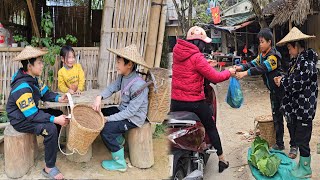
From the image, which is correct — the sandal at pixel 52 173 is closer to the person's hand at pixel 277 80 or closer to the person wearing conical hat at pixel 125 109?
the person wearing conical hat at pixel 125 109

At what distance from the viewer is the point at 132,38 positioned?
545 cm

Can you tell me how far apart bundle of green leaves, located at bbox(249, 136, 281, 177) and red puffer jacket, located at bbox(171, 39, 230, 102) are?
100 centimetres

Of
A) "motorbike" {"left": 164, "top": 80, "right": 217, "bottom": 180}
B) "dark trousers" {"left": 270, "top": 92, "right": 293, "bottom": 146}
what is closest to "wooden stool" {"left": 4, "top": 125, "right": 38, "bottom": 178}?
"motorbike" {"left": 164, "top": 80, "right": 217, "bottom": 180}

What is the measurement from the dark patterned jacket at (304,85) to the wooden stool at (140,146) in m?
1.78

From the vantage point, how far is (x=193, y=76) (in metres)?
4.11

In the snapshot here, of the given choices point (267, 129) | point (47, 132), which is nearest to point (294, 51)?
point (267, 129)

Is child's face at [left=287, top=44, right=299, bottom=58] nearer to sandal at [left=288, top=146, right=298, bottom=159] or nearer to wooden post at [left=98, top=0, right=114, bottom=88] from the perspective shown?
sandal at [left=288, top=146, right=298, bottom=159]

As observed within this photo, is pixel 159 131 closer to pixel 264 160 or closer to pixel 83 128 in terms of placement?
pixel 264 160

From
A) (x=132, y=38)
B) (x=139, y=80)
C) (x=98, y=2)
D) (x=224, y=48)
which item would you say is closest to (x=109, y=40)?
(x=132, y=38)

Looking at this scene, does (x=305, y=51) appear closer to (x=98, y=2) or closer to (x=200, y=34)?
(x=200, y=34)

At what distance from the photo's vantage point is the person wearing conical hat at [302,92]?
4086mm

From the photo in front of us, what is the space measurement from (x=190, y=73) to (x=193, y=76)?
5 centimetres

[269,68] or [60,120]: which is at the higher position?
[269,68]

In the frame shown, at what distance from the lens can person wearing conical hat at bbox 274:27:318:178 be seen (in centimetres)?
409
